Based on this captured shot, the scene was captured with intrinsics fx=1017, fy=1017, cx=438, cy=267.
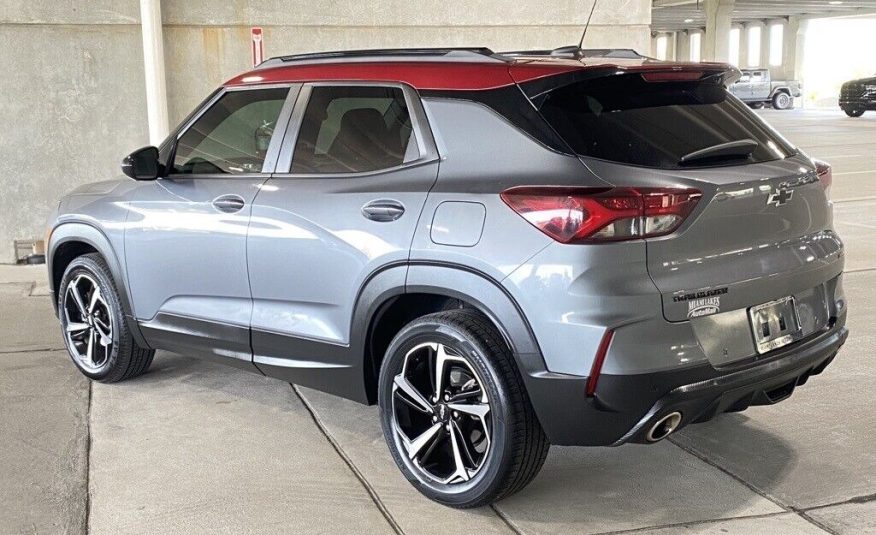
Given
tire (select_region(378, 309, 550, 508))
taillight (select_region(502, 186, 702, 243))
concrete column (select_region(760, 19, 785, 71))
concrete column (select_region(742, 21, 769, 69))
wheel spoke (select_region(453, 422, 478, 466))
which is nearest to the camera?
taillight (select_region(502, 186, 702, 243))

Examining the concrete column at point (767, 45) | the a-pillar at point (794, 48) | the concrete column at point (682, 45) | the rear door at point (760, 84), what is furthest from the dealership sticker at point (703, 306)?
the concrete column at point (682, 45)

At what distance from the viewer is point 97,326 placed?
17.8ft

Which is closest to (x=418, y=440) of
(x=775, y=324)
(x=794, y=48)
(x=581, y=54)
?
(x=775, y=324)

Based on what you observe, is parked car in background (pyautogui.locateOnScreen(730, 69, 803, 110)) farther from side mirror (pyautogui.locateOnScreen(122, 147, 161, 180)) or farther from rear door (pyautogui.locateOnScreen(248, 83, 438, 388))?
rear door (pyautogui.locateOnScreen(248, 83, 438, 388))

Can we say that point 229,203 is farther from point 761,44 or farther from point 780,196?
point 761,44

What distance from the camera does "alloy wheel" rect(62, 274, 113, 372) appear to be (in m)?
5.40

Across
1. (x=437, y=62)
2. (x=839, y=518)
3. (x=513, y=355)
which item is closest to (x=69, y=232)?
(x=437, y=62)

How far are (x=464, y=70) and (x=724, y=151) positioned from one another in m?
1.00

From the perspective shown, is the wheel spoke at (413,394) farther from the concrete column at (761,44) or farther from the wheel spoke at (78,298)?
the concrete column at (761,44)

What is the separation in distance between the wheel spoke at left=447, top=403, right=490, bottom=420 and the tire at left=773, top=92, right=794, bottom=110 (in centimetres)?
4239

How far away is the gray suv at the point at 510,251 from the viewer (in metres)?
3.33

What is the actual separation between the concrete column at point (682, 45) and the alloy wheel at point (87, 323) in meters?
71.6

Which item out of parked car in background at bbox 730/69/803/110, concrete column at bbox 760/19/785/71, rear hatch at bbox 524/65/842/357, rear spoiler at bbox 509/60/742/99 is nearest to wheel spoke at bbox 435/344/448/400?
rear hatch at bbox 524/65/842/357

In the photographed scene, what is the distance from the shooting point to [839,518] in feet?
11.9
